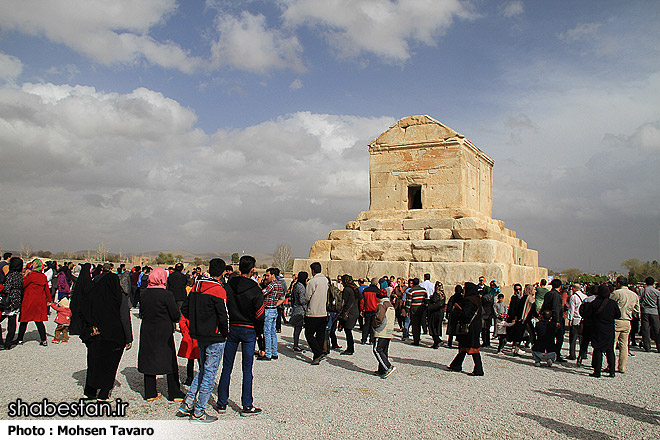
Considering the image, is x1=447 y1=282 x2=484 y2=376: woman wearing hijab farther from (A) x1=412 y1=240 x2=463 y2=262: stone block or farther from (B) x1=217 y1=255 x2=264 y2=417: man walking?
(A) x1=412 y1=240 x2=463 y2=262: stone block

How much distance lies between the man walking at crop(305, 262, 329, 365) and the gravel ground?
13.2 inches

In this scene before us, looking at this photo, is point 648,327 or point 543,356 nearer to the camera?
point 543,356

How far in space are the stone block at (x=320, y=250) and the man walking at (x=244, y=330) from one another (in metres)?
11.7

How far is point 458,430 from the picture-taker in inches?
192

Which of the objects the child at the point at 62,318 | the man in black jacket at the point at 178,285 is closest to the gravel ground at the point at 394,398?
the child at the point at 62,318

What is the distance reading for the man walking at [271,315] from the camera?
27.3ft

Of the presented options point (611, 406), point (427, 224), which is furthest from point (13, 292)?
point (427, 224)

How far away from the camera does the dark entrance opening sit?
18125 mm

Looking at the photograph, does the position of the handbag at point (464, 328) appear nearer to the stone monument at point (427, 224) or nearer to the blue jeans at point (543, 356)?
the blue jeans at point (543, 356)

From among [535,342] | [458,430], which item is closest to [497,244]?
[535,342]

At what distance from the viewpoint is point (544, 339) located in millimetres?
8594

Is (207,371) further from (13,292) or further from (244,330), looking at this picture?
(13,292)

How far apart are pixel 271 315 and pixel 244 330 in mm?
3372

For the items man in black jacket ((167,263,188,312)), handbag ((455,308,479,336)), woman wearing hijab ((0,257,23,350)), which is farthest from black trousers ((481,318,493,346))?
woman wearing hijab ((0,257,23,350))
